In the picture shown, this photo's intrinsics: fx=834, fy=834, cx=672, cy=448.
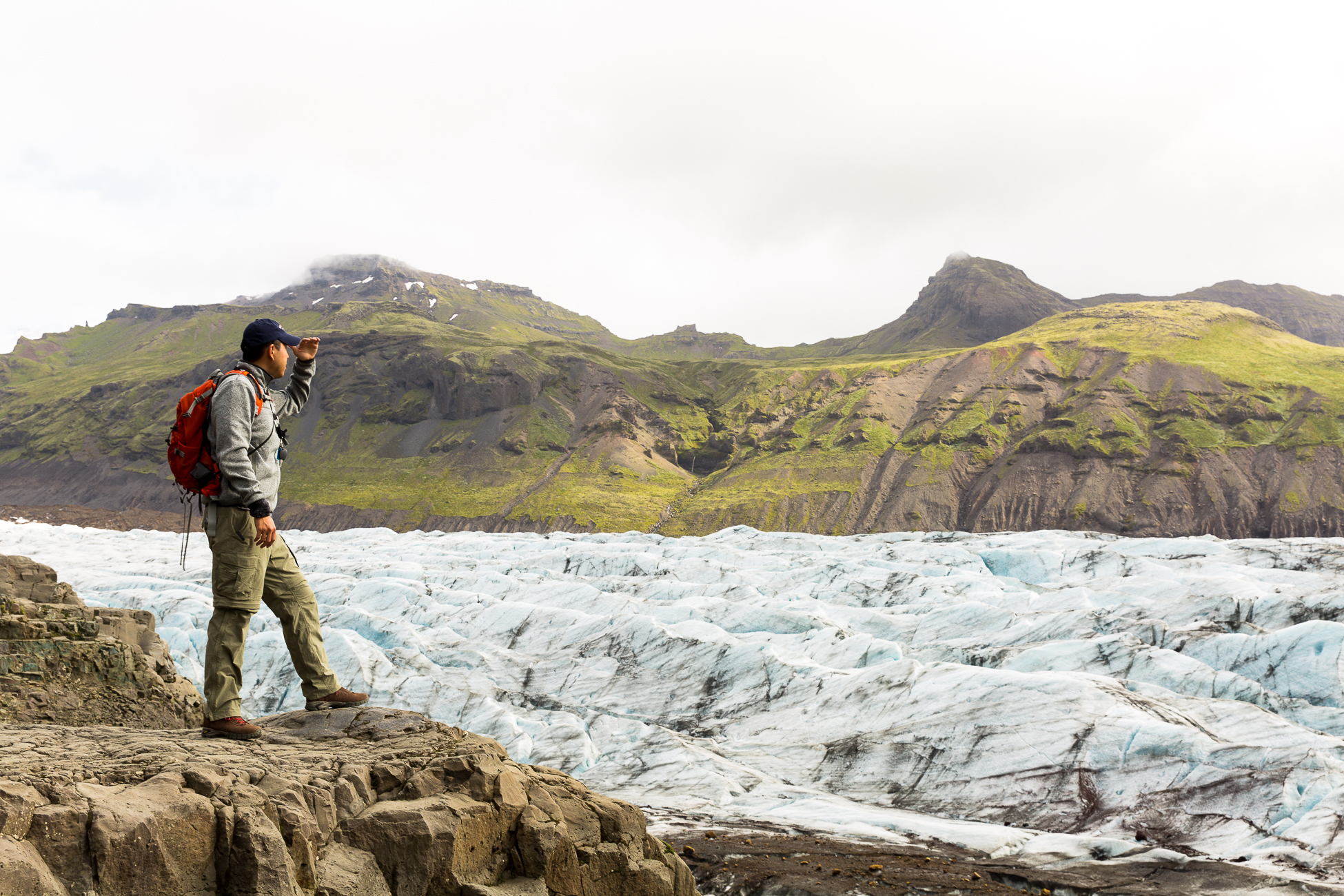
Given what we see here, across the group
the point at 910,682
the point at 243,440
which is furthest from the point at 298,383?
the point at 910,682

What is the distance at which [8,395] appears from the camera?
199750mm

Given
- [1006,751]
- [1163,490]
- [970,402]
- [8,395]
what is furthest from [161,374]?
[1006,751]

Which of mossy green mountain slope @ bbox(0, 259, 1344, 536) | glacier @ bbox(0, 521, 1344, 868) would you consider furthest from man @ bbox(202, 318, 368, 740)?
mossy green mountain slope @ bbox(0, 259, 1344, 536)

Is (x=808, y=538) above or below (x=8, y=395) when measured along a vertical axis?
below

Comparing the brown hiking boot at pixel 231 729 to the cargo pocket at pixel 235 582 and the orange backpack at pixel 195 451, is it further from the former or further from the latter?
the orange backpack at pixel 195 451

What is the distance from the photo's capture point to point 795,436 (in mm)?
144500

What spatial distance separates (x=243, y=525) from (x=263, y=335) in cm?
157

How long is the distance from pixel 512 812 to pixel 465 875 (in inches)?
24.4

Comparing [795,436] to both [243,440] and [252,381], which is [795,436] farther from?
[243,440]

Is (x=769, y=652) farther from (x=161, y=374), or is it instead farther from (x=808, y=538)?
(x=161, y=374)

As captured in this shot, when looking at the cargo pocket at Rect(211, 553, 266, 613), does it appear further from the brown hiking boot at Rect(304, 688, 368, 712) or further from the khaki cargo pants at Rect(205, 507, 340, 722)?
the brown hiking boot at Rect(304, 688, 368, 712)

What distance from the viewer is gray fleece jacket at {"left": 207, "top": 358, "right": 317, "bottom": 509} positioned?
20.1 ft

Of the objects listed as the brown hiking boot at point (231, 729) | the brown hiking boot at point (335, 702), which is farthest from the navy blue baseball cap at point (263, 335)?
the brown hiking boot at point (335, 702)

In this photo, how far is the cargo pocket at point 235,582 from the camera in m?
6.16
